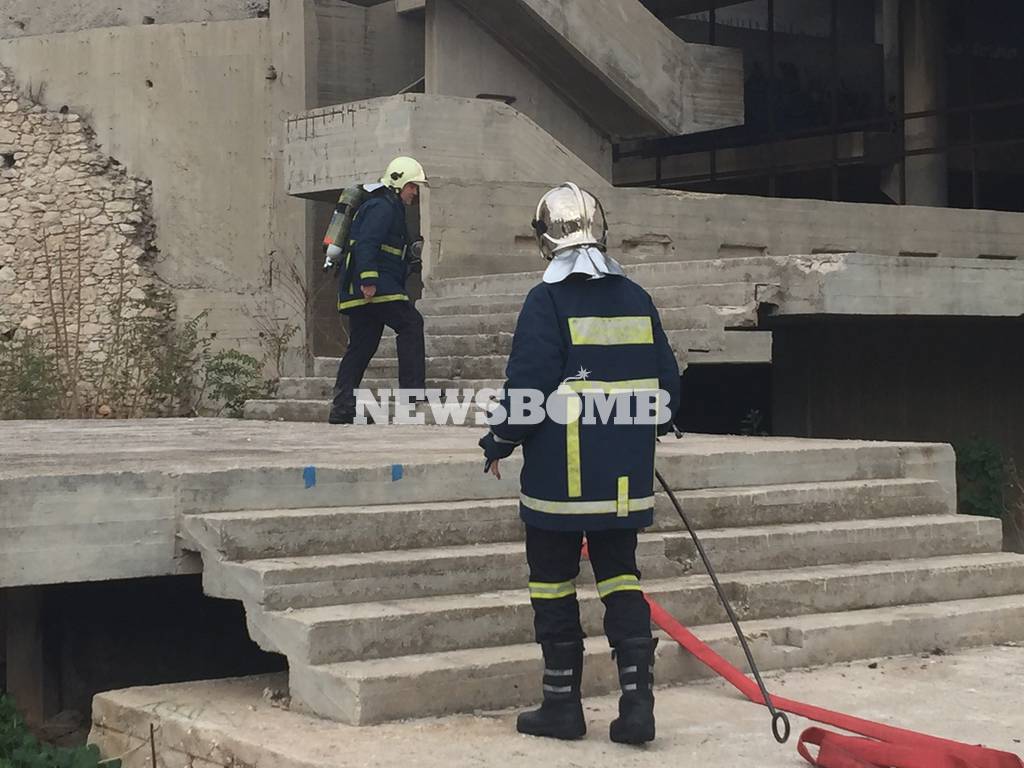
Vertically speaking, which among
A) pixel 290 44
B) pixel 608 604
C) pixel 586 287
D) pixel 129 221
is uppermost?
pixel 290 44

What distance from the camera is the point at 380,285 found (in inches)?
395

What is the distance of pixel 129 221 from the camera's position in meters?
17.3

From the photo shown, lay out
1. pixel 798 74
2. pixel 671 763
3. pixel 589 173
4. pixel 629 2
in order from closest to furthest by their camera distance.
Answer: pixel 671 763, pixel 589 173, pixel 629 2, pixel 798 74

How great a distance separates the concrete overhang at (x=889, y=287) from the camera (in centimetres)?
1042

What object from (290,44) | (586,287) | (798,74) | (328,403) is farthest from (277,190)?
(586,287)

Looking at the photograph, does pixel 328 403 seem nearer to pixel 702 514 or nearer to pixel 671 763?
pixel 702 514

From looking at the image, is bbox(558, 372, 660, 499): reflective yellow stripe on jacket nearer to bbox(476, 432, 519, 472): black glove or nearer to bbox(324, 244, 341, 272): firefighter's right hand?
bbox(476, 432, 519, 472): black glove

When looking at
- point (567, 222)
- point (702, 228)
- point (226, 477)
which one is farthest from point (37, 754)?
point (702, 228)

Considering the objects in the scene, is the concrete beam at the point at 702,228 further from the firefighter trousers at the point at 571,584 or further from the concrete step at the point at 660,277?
the firefighter trousers at the point at 571,584

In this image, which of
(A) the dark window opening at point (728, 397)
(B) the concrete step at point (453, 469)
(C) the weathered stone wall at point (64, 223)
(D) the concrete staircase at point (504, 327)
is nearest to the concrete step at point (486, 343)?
(D) the concrete staircase at point (504, 327)

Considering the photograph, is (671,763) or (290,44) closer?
(671,763)

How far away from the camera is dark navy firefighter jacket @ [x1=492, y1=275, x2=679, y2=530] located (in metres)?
5.01

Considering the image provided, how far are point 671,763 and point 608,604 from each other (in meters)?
0.59

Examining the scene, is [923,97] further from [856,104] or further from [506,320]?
[506,320]
